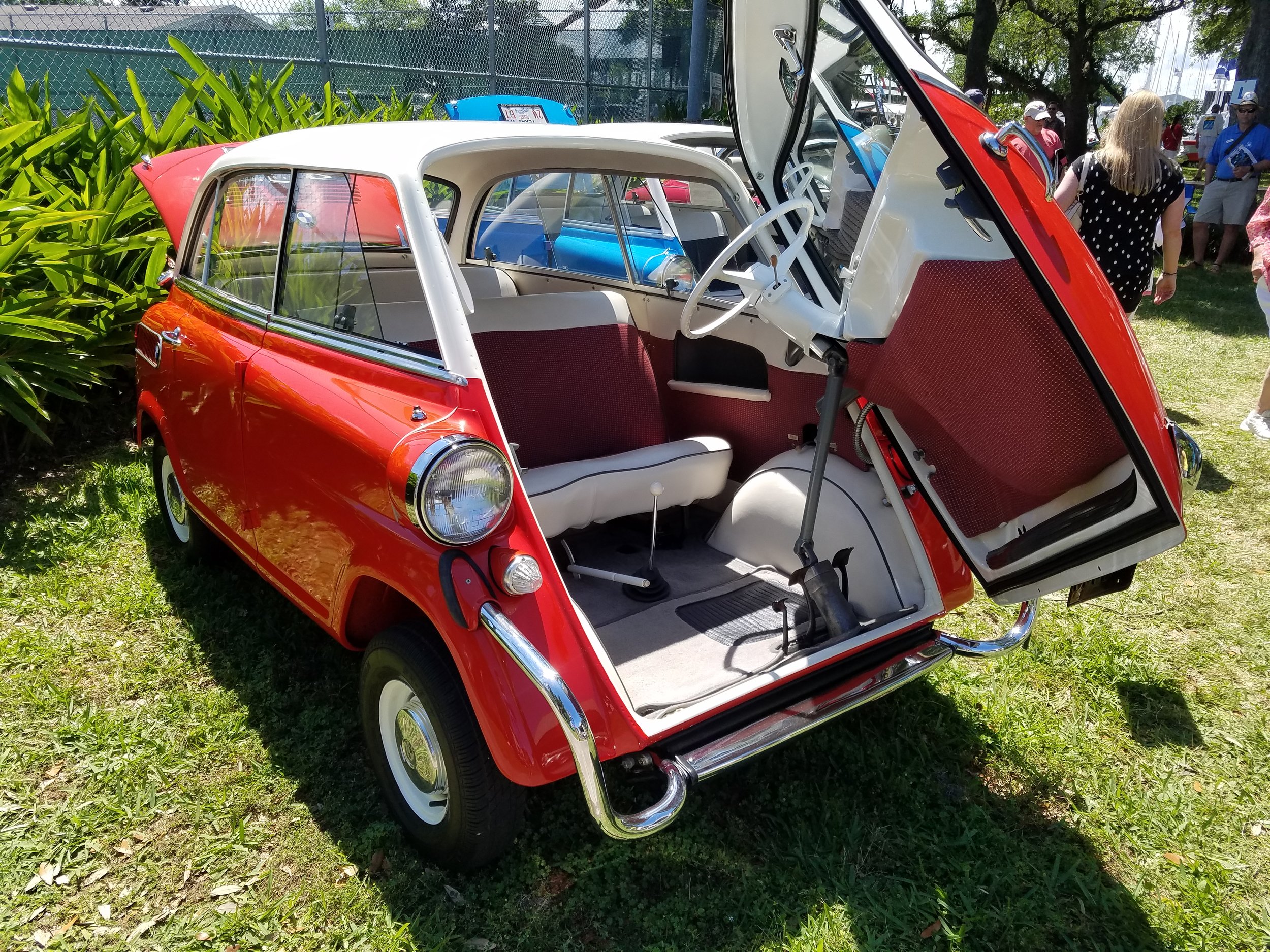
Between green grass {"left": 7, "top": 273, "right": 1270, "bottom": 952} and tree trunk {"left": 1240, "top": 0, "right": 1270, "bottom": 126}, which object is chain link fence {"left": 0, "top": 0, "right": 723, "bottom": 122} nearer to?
green grass {"left": 7, "top": 273, "right": 1270, "bottom": 952}

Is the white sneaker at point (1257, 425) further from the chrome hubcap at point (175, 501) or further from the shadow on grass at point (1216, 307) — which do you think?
the chrome hubcap at point (175, 501)

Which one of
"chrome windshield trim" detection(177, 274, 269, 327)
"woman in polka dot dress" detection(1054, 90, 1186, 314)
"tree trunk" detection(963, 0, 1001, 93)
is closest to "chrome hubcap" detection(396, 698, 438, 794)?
"chrome windshield trim" detection(177, 274, 269, 327)

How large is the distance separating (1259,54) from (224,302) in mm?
14528

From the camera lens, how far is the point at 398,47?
10617 mm

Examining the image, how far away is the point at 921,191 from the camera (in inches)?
89.7

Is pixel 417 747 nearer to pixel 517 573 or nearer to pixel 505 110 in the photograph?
pixel 517 573

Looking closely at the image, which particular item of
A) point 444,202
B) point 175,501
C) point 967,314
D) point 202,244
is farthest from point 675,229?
point 175,501

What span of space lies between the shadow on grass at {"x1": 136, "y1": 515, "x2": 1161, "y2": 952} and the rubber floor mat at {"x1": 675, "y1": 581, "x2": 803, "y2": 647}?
1.44ft

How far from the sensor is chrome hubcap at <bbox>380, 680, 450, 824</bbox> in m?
2.40

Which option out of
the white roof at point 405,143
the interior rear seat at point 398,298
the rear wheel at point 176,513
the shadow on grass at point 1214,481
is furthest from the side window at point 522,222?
the shadow on grass at point 1214,481

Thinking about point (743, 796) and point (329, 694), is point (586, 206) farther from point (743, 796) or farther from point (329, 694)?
point (743, 796)

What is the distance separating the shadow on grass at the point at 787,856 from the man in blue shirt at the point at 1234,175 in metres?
10.7

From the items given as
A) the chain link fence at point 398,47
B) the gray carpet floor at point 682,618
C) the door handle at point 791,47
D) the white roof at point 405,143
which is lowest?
the gray carpet floor at point 682,618

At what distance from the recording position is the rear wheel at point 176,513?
151 inches
